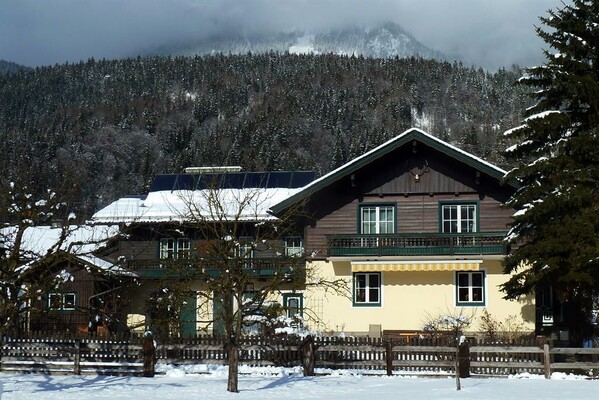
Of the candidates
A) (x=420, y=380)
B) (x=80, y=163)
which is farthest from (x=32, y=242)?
(x=80, y=163)

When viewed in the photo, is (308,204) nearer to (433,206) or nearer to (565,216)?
(433,206)

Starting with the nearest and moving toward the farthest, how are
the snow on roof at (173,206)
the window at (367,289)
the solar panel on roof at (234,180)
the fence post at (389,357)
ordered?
the fence post at (389,357), the window at (367,289), the snow on roof at (173,206), the solar panel on roof at (234,180)

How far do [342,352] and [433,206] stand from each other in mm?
12407

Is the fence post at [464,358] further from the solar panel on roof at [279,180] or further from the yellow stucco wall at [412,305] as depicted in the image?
the solar panel on roof at [279,180]

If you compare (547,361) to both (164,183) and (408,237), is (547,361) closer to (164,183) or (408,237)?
(408,237)

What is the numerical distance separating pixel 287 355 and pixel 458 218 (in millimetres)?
13453

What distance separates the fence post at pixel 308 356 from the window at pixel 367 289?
11.1 meters

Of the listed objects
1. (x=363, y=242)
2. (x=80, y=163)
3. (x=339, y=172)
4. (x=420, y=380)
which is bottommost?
(x=420, y=380)

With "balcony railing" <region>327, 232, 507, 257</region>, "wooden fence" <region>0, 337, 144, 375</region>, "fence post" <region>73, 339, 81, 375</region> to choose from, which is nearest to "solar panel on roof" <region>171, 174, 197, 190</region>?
"balcony railing" <region>327, 232, 507, 257</region>

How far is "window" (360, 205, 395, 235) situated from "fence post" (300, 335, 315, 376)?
486 inches

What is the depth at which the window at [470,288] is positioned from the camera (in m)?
35.5

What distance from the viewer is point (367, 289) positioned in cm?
3638

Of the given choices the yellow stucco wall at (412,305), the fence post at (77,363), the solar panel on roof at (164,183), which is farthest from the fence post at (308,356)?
the solar panel on roof at (164,183)

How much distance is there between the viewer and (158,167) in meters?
160
